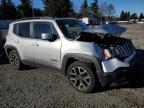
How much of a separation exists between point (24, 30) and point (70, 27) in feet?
5.19

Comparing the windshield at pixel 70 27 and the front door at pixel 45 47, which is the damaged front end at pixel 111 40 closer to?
the windshield at pixel 70 27

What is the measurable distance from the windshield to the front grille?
119cm

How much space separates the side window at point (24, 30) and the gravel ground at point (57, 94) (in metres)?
1.24

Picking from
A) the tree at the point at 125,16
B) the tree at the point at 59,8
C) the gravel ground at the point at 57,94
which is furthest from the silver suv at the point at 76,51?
the tree at the point at 125,16

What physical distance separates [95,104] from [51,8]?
64.9 meters

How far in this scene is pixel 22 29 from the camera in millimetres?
7758

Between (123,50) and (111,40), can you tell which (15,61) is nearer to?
(111,40)

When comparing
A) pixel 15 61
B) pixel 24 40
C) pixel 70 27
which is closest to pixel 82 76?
pixel 70 27

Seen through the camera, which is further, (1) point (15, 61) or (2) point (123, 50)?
(1) point (15, 61)

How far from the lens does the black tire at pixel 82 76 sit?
5742 mm

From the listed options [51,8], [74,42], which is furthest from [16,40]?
[51,8]

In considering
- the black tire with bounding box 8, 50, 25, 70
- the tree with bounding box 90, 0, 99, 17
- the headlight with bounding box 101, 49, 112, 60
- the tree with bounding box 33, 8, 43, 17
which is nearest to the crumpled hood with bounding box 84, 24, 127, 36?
the headlight with bounding box 101, 49, 112, 60

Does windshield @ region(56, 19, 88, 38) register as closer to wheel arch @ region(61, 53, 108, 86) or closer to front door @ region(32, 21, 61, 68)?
front door @ region(32, 21, 61, 68)

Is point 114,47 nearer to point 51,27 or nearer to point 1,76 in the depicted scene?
point 51,27
